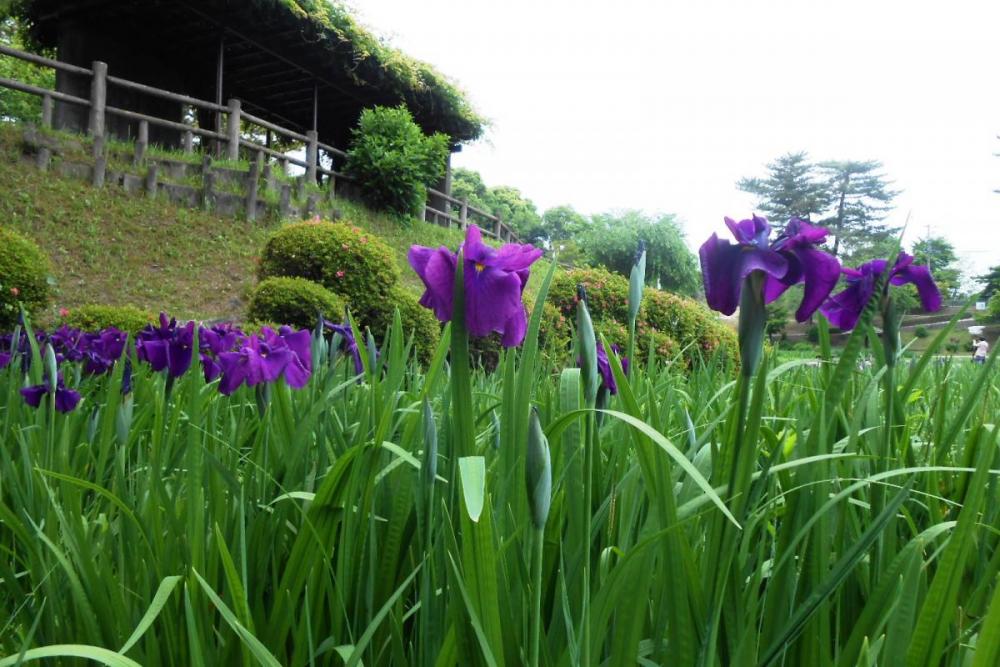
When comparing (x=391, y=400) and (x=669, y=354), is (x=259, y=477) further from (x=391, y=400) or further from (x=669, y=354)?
(x=669, y=354)

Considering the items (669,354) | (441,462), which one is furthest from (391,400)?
(669,354)

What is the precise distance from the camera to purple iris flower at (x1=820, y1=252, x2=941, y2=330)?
1.17 m

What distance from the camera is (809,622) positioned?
857 mm

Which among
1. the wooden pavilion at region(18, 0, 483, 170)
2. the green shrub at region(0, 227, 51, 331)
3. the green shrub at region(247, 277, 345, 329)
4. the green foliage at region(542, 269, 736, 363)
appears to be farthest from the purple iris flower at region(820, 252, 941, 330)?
the wooden pavilion at region(18, 0, 483, 170)

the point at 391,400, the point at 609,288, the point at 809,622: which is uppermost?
the point at 609,288

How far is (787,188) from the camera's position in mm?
52438

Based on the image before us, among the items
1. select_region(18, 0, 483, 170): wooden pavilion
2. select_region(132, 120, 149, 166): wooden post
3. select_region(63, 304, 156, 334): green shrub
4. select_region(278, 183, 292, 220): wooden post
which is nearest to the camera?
select_region(63, 304, 156, 334): green shrub

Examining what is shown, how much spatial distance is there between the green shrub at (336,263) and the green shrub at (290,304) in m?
0.78

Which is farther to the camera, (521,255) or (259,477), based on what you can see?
(259,477)

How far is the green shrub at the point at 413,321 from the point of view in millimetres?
6469

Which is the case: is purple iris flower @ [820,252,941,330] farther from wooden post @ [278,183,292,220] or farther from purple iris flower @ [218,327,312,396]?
wooden post @ [278,183,292,220]

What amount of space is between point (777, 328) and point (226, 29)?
2840 centimetres

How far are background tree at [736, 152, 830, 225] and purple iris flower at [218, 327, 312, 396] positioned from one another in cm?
5374

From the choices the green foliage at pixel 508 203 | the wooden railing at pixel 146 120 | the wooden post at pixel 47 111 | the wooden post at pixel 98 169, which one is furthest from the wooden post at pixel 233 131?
the green foliage at pixel 508 203
